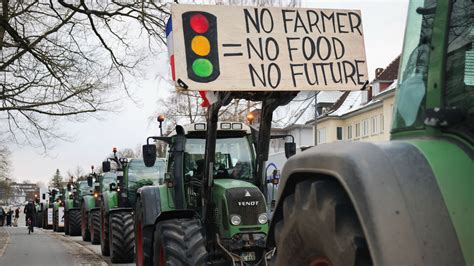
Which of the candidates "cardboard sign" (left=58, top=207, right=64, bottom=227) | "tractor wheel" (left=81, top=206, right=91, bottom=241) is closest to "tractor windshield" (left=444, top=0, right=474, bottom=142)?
"tractor wheel" (left=81, top=206, right=91, bottom=241)

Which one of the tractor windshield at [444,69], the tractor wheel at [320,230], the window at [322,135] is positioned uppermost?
the window at [322,135]

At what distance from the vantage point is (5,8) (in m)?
12.9

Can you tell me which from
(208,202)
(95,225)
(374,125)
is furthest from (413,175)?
(374,125)

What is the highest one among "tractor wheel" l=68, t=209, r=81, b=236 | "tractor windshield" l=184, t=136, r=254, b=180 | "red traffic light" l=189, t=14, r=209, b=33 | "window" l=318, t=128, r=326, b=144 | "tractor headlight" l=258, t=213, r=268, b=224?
"window" l=318, t=128, r=326, b=144

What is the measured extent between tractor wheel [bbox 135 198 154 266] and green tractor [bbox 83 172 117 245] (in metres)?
9.61

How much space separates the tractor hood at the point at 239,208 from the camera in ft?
24.6

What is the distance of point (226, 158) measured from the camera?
332 inches

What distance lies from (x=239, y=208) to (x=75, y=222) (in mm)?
19715

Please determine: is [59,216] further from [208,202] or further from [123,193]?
[208,202]

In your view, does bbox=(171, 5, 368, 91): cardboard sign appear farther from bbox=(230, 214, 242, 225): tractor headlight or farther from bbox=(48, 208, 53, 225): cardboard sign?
bbox=(48, 208, 53, 225): cardboard sign

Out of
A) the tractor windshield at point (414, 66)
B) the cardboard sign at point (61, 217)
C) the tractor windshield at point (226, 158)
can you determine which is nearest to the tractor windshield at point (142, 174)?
the tractor windshield at point (226, 158)

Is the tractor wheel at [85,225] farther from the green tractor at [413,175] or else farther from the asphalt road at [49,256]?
the green tractor at [413,175]

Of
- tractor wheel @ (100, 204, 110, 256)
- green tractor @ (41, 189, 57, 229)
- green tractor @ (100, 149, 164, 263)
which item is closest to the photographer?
green tractor @ (100, 149, 164, 263)

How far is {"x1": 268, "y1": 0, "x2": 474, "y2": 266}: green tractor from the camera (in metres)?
2.30
